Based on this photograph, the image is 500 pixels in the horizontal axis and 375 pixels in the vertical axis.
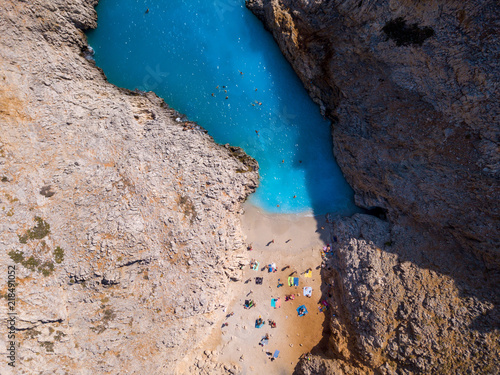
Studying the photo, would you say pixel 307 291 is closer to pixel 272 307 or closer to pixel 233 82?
pixel 272 307

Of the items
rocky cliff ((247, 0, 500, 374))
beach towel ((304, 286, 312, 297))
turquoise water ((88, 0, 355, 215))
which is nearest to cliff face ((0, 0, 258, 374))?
turquoise water ((88, 0, 355, 215))

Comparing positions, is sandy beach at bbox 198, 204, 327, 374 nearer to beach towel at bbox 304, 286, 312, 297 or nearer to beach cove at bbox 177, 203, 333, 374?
beach cove at bbox 177, 203, 333, 374

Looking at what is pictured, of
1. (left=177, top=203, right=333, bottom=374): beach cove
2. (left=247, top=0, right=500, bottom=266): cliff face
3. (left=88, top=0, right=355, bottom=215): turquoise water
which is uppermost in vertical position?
(left=247, top=0, right=500, bottom=266): cliff face

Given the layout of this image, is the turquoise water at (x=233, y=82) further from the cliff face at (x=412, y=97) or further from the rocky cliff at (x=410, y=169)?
the rocky cliff at (x=410, y=169)

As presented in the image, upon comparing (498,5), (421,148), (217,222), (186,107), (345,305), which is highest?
(498,5)

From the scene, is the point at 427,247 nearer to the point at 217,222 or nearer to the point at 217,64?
the point at 217,222

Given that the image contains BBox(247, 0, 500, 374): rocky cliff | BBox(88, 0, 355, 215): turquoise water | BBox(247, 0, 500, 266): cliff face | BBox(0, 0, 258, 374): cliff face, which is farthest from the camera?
BBox(88, 0, 355, 215): turquoise water

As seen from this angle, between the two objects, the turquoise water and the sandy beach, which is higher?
the turquoise water

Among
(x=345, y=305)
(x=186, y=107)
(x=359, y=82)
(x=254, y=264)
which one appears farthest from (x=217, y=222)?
(x=359, y=82)
